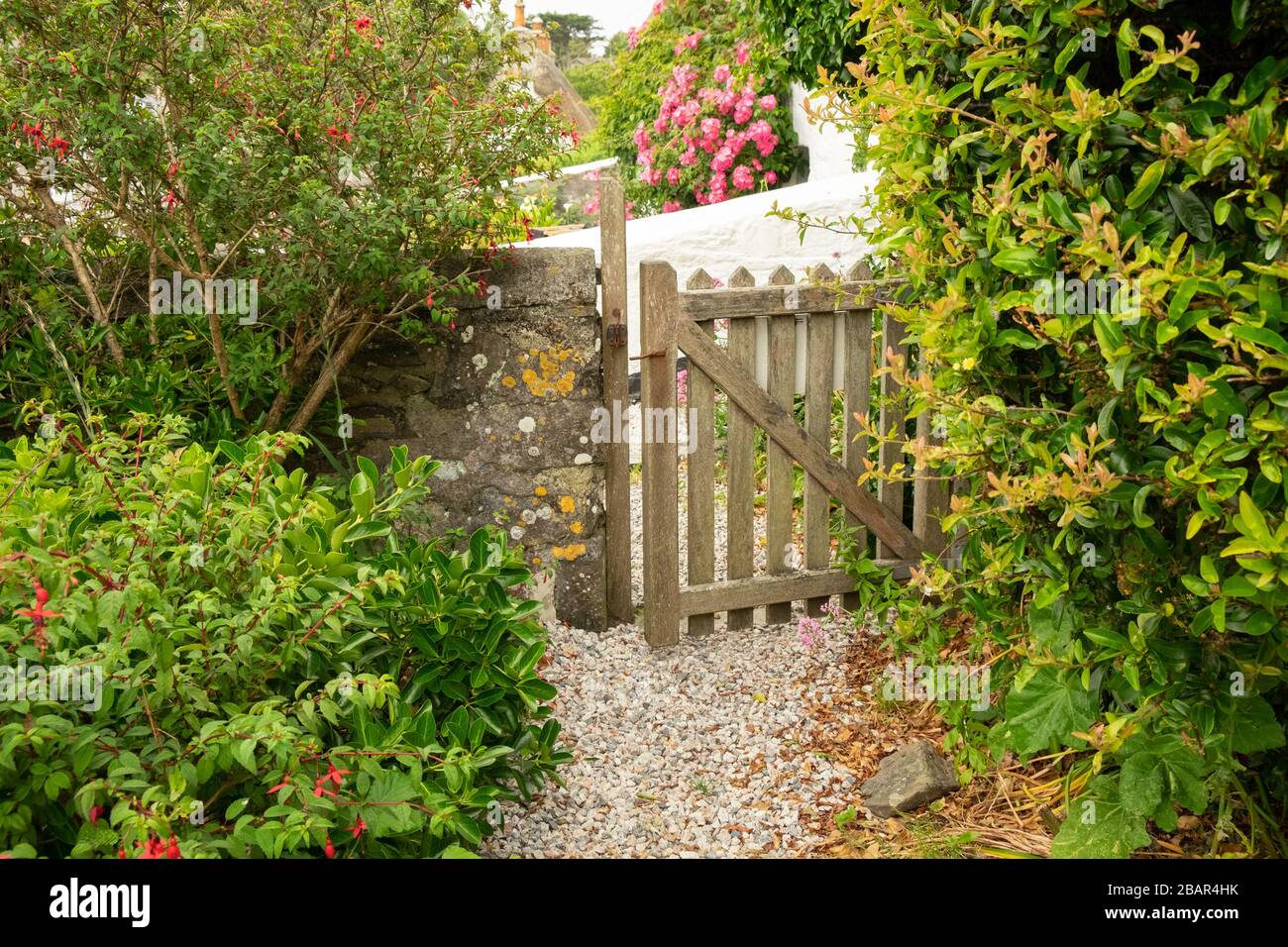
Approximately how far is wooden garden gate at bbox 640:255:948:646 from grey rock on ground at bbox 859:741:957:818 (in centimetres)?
120

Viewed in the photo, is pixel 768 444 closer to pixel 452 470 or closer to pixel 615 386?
pixel 615 386

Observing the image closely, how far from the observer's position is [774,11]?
25.8 feet

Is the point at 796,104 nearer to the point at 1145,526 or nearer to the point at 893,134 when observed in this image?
the point at 893,134

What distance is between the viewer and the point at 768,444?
169 inches

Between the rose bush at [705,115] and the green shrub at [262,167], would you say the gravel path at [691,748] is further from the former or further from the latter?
the rose bush at [705,115]

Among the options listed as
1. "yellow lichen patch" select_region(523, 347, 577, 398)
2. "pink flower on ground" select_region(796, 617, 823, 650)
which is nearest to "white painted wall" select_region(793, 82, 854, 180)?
"yellow lichen patch" select_region(523, 347, 577, 398)

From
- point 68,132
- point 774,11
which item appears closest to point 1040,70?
point 68,132

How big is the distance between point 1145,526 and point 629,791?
1.84 meters

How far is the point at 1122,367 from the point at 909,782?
155 cm

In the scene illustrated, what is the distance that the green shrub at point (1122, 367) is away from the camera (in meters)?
2.12

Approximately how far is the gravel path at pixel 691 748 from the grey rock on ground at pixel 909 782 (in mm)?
104

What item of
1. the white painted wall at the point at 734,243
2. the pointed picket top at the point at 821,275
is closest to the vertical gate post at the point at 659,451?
the pointed picket top at the point at 821,275

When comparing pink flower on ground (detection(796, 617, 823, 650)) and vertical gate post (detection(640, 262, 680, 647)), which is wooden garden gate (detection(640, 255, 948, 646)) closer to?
vertical gate post (detection(640, 262, 680, 647))

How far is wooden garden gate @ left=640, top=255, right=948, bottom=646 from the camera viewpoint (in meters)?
4.15
